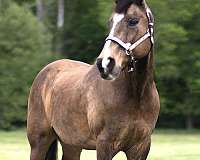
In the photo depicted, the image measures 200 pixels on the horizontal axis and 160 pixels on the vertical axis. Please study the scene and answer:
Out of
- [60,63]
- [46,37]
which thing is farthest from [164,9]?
[60,63]

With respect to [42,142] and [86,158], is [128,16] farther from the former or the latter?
[86,158]

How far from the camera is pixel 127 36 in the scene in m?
5.20

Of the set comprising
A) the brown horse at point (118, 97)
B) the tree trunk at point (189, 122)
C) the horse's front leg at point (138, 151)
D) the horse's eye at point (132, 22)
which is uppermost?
the horse's eye at point (132, 22)

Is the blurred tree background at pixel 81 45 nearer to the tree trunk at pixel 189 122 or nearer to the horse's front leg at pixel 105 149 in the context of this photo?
the tree trunk at pixel 189 122

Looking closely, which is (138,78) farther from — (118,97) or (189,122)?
(189,122)

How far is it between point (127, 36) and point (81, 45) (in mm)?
42689

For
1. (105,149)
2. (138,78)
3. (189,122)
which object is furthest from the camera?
(189,122)

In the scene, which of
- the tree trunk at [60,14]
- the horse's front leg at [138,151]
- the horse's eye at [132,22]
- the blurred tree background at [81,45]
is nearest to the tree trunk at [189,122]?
the blurred tree background at [81,45]

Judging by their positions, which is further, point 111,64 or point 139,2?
point 139,2

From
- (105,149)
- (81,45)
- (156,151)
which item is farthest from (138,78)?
(81,45)

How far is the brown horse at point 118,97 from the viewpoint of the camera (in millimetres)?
5180

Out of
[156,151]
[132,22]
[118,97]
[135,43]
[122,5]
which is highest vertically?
[122,5]

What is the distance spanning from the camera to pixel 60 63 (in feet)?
25.0

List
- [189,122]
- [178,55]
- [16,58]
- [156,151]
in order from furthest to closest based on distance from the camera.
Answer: [178,55], [189,122], [16,58], [156,151]
